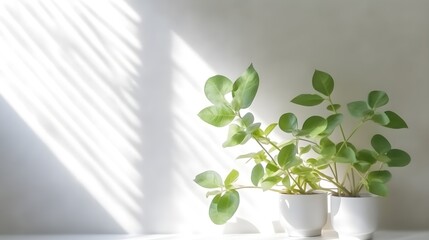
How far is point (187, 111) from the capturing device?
134cm

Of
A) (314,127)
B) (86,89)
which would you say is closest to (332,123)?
(314,127)

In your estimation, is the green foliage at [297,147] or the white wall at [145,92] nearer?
the green foliage at [297,147]

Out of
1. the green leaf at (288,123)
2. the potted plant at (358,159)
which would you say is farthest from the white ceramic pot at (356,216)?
the green leaf at (288,123)

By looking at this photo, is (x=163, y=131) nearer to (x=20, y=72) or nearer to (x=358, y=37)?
(x=20, y=72)

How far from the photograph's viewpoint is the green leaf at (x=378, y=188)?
1.16m

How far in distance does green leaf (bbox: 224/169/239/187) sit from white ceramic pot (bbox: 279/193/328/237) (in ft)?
0.40

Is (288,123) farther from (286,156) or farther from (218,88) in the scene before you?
(218,88)

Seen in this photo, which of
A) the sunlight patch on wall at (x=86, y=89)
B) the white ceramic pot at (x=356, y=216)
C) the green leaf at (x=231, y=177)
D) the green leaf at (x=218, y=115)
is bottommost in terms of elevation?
the white ceramic pot at (x=356, y=216)

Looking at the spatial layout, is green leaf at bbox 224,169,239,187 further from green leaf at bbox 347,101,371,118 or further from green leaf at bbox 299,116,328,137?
green leaf at bbox 347,101,371,118

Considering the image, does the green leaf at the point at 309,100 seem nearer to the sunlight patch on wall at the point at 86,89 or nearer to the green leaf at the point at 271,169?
the green leaf at the point at 271,169

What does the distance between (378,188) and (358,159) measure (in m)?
0.08

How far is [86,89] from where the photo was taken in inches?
52.9

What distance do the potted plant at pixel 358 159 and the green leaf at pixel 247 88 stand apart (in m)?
0.10

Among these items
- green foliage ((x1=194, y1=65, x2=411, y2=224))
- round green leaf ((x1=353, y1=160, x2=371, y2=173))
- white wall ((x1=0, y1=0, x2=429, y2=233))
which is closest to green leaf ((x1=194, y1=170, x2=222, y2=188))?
green foliage ((x1=194, y1=65, x2=411, y2=224))
